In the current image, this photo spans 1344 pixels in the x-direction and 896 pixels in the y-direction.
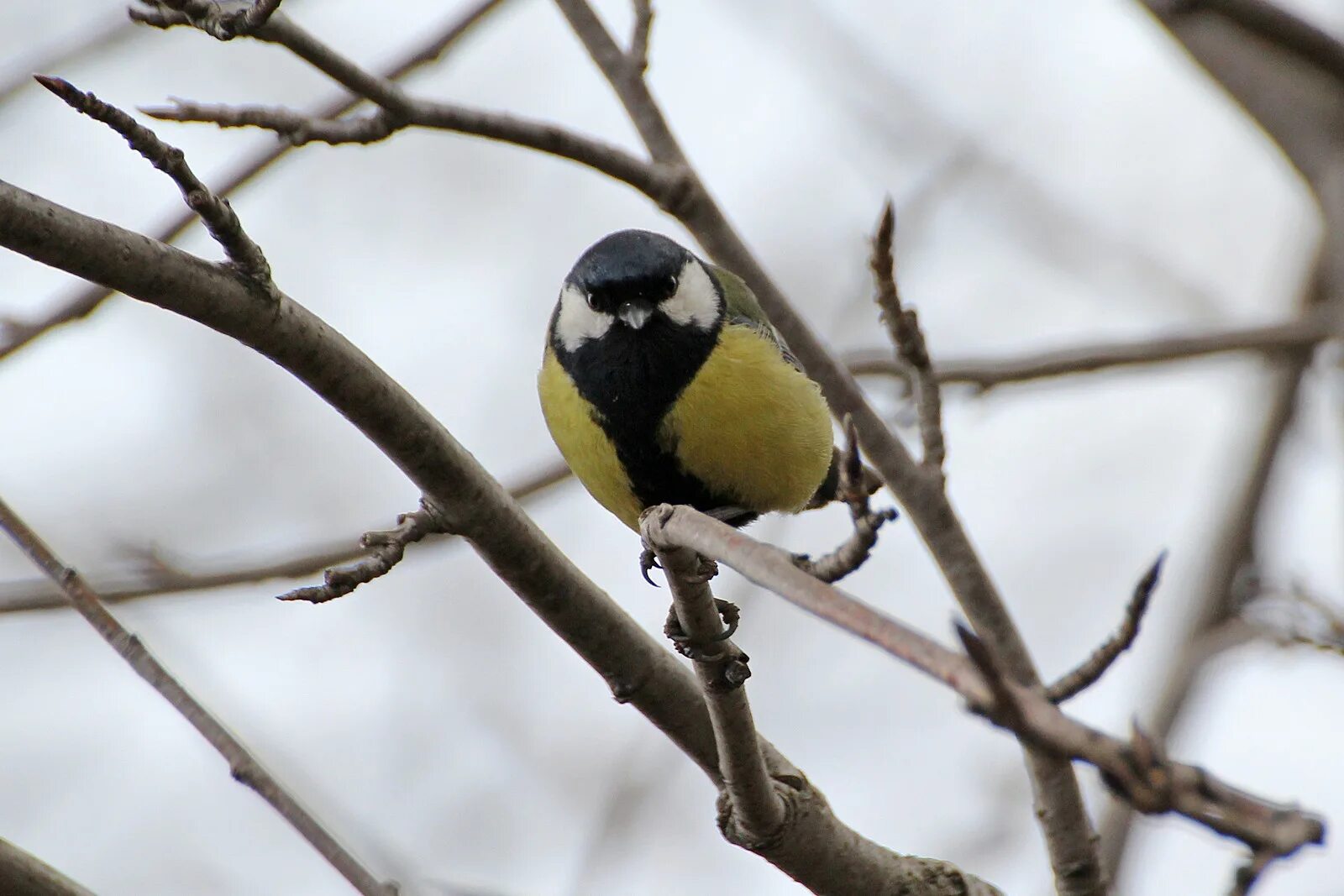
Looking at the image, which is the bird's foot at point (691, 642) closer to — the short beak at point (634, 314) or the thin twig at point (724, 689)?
the thin twig at point (724, 689)

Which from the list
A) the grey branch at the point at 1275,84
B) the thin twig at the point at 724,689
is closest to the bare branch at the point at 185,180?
the thin twig at the point at 724,689

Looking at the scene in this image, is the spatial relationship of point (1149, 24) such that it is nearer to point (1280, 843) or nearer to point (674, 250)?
point (674, 250)

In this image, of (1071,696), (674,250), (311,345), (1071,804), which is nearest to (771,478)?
(674,250)

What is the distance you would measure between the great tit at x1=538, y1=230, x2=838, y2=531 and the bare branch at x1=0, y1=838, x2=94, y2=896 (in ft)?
4.81

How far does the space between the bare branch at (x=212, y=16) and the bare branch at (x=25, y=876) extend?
1.24 metres

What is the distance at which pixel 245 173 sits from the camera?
303 centimetres

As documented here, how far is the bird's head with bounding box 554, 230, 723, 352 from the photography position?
3.10 m

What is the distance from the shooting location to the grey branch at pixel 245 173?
2832 mm

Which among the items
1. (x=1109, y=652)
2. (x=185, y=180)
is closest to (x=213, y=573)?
(x=185, y=180)

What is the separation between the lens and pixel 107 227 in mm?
1719

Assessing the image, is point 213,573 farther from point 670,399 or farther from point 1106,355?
point 1106,355

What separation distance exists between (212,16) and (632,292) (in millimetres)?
1209

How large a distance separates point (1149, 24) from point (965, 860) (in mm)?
2992

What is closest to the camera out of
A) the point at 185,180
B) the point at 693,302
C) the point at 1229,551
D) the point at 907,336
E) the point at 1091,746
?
the point at 1091,746
